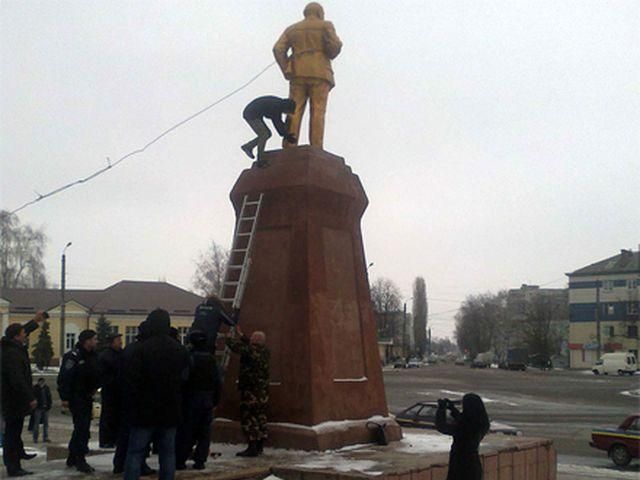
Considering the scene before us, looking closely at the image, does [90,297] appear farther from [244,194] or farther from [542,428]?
[244,194]

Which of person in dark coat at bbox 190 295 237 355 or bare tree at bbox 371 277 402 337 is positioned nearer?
person in dark coat at bbox 190 295 237 355

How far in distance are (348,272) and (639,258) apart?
209 ft

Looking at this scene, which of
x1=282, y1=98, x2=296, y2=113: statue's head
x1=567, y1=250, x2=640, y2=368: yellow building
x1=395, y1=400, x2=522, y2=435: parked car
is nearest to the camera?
x1=282, y1=98, x2=296, y2=113: statue's head

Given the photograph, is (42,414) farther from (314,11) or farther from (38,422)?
(314,11)

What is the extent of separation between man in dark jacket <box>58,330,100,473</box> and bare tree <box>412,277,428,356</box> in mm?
113209

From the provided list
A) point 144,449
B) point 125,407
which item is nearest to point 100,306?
point 125,407

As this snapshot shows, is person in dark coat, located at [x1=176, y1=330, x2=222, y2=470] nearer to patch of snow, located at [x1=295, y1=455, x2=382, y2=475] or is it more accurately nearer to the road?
patch of snow, located at [x1=295, y1=455, x2=382, y2=475]

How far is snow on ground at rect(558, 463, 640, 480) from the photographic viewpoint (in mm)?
13812

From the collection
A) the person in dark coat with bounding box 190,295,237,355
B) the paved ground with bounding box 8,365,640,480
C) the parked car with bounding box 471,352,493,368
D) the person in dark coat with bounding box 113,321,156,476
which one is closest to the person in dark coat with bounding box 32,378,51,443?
the paved ground with bounding box 8,365,640,480

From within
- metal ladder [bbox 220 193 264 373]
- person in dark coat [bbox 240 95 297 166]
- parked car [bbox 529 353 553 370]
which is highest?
person in dark coat [bbox 240 95 297 166]

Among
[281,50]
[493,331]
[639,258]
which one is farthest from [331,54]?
[493,331]

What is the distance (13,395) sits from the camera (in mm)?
7457

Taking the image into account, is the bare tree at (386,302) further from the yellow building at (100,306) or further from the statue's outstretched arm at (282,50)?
the statue's outstretched arm at (282,50)

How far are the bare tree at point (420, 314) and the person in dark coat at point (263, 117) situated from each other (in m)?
111
